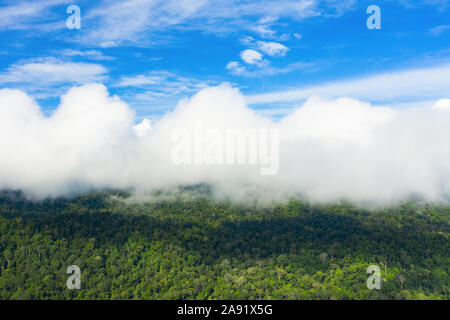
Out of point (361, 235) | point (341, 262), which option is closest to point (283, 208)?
point (361, 235)

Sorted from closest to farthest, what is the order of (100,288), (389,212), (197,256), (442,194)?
(100,288)
(197,256)
(389,212)
(442,194)

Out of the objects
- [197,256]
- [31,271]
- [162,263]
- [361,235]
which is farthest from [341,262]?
[31,271]

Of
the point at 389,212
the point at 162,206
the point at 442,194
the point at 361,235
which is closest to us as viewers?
the point at 361,235

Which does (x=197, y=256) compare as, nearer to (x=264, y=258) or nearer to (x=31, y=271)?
(x=264, y=258)

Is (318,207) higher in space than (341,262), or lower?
higher

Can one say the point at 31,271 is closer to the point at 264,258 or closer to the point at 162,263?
the point at 162,263

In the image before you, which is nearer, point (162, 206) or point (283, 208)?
point (283, 208)

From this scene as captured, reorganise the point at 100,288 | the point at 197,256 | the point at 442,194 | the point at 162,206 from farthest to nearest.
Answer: the point at 442,194 < the point at 162,206 < the point at 197,256 < the point at 100,288
